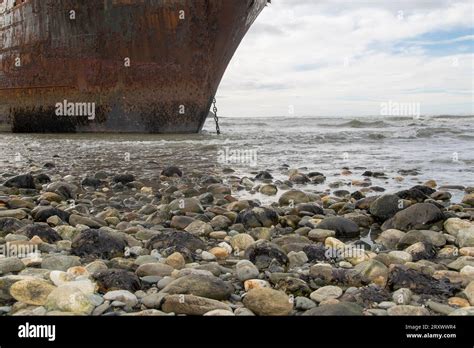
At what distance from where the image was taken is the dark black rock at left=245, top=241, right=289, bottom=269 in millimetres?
2340

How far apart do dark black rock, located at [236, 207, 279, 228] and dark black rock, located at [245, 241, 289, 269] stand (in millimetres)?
659

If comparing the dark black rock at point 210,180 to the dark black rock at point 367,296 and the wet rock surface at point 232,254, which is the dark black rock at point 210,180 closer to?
the wet rock surface at point 232,254

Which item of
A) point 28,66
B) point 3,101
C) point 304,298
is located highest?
point 28,66

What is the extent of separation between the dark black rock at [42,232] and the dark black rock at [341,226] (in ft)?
5.07

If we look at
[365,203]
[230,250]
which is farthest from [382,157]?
[230,250]

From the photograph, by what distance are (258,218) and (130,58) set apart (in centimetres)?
656

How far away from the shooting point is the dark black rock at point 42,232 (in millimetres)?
2657

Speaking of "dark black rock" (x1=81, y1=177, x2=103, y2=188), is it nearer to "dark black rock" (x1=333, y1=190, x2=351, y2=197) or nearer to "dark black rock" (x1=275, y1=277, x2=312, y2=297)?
"dark black rock" (x1=333, y1=190, x2=351, y2=197)

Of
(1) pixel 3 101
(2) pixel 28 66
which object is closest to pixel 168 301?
(2) pixel 28 66

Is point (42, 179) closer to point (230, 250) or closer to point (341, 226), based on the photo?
point (230, 250)

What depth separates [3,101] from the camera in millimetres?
10750

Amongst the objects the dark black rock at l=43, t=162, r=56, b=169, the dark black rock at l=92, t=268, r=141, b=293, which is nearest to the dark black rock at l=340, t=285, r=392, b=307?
the dark black rock at l=92, t=268, r=141, b=293
